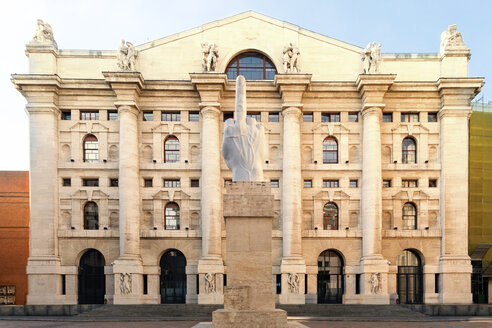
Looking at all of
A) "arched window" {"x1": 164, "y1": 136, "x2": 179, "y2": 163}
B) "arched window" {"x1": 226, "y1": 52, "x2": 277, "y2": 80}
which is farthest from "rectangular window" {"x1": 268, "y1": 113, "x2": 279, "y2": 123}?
"arched window" {"x1": 164, "y1": 136, "x2": 179, "y2": 163}

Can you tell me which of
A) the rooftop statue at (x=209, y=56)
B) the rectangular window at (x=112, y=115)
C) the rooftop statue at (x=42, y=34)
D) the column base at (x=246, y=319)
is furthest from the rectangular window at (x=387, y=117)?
the rooftop statue at (x=42, y=34)

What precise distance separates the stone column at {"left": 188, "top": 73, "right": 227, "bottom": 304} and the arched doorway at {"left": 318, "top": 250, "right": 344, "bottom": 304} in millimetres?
8963

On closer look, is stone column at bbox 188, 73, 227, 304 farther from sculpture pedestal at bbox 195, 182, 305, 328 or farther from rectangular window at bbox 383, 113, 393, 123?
sculpture pedestal at bbox 195, 182, 305, 328

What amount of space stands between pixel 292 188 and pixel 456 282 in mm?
15850

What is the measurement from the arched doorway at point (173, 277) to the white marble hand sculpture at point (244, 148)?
2245 cm

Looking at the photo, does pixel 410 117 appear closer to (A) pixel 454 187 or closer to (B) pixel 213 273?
(A) pixel 454 187

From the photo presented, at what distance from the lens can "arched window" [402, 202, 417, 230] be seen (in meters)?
40.1

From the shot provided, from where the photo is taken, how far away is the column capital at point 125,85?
125 ft

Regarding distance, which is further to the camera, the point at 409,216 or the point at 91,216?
the point at 409,216

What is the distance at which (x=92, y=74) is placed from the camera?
132ft

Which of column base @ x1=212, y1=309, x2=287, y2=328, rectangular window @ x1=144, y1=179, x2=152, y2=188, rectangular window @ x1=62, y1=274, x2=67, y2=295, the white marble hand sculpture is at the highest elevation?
the white marble hand sculpture

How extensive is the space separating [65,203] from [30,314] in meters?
9.83

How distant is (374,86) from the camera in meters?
38.7

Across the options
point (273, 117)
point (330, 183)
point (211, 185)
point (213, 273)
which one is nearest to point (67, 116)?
point (211, 185)
